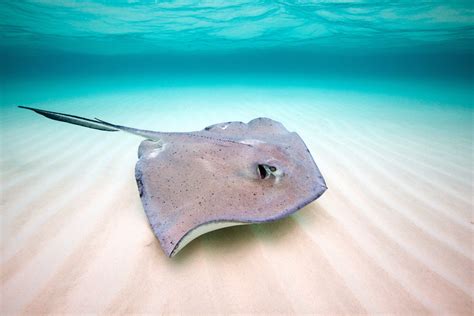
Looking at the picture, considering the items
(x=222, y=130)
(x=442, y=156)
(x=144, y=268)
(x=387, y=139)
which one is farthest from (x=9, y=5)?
(x=442, y=156)

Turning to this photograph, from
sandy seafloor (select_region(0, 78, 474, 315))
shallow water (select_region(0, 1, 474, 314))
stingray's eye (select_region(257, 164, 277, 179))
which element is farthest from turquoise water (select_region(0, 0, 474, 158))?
stingray's eye (select_region(257, 164, 277, 179))

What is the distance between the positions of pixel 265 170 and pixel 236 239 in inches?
28.1

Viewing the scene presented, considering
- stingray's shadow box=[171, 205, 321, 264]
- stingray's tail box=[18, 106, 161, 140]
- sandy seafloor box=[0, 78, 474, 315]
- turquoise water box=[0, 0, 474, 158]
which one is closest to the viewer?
sandy seafloor box=[0, 78, 474, 315]

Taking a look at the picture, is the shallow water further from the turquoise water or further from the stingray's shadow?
the turquoise water

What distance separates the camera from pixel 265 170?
6.82 ft

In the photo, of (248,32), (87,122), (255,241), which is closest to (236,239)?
(255,241)

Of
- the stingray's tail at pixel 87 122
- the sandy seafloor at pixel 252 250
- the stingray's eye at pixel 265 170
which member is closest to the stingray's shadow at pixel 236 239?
the sandy seafloor at pixel 252 250

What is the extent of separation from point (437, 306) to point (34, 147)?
639 cm

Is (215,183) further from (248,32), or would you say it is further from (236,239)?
(248,32)

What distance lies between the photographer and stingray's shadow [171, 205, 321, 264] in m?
1.99

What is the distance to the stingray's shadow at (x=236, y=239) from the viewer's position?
199cm

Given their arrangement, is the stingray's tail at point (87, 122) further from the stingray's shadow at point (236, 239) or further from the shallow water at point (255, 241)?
the stingray's shadow at point (236, 239)

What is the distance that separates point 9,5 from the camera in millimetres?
14117

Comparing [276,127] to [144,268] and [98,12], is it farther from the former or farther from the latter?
[98,12]
